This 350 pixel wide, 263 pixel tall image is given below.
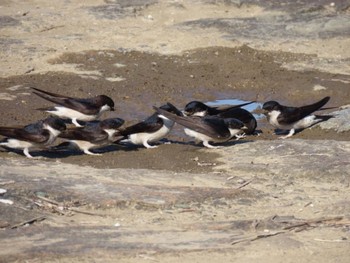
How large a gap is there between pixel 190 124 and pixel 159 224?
10.3ft

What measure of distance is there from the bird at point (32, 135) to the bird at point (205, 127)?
1.23 meters

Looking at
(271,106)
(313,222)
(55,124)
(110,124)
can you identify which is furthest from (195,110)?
(313,222)

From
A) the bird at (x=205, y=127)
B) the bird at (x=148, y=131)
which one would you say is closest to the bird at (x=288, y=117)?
the bird at (x=205, y=127)

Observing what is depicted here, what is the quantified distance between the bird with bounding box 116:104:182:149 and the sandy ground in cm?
15

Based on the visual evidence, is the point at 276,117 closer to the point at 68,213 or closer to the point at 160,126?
the point at 160,126

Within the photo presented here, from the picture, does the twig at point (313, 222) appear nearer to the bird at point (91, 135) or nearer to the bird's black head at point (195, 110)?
the bird at point (91, 135)

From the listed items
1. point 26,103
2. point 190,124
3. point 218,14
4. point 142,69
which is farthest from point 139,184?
point 218,14

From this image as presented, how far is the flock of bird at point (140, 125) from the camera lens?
36.0ft

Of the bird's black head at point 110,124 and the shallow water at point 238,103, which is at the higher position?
the bird's black head at point 110,124

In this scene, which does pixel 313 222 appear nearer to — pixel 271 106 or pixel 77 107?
pixel 271 106

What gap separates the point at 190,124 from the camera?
11539 mm

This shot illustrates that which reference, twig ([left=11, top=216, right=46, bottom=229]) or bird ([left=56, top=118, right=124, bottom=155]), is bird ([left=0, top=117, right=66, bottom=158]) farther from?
twig ([left=11, top=216, right=46, bottom=229])

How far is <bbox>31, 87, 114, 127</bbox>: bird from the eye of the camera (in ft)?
40.7

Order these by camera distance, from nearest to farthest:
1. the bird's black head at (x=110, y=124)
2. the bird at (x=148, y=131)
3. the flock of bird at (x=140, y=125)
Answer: the flock of bird at (x=140, y=125) → the bird's black head at (x=110, y=124) → the bird at (x=148, y=131)
